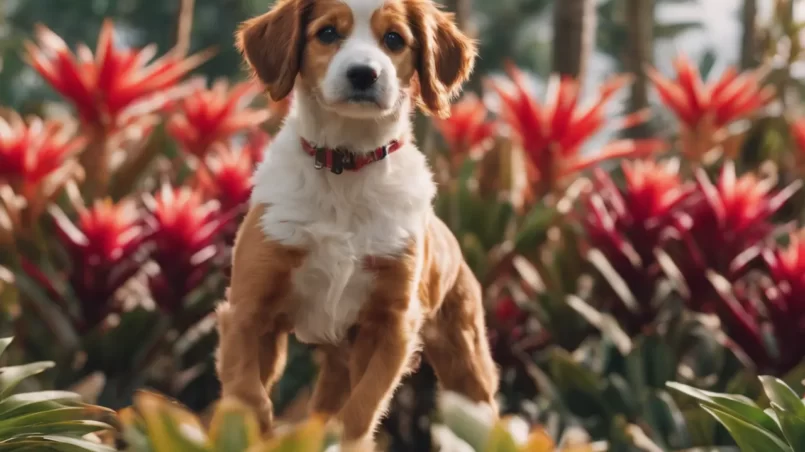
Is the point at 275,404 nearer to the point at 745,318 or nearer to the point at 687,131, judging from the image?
the point at 745,318

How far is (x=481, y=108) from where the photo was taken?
4.53 meters

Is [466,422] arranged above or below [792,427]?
above

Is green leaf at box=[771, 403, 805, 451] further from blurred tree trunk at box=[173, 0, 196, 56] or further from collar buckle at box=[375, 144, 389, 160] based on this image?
blurred tree trunk at box=[173, 0, 196, 56]

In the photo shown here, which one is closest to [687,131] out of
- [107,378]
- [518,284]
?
[518,284]

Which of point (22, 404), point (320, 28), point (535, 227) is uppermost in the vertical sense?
point (320, 28)

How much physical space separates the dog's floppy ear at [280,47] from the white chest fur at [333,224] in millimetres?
133

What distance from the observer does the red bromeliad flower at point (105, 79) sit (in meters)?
3.39

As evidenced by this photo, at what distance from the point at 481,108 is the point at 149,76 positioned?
64.6 inches

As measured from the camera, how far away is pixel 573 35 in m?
4.36

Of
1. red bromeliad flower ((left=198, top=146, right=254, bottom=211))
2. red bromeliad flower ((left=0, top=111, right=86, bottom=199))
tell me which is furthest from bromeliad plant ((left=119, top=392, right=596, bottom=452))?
red bromeliad flower ((left=0, top=111, right=86, bottom=199))

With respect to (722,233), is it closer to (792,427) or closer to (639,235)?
(639,235)

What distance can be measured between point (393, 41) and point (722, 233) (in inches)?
60.4

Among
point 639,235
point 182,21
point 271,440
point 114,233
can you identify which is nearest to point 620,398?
point 639,235

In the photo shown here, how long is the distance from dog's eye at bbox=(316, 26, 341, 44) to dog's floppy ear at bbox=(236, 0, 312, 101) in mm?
48
